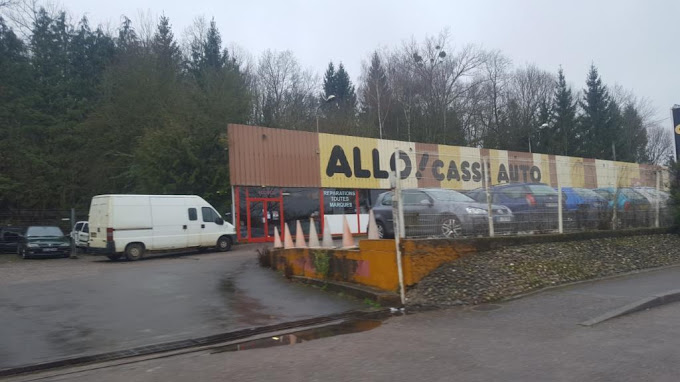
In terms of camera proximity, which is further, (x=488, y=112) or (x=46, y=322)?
(x=488, y=112)

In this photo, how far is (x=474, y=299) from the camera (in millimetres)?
9336

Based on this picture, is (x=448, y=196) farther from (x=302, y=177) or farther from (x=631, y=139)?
(x=631, y=139)

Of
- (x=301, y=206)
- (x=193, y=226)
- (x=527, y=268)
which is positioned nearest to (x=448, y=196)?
(x=527, y=268)

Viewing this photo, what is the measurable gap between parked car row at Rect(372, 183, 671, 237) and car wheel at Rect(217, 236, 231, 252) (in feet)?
28.6

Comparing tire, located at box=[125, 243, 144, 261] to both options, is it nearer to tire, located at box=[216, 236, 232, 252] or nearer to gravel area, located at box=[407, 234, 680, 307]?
tire, located at box=[216, 236, 232, 252]

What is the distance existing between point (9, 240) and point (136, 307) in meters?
22.3

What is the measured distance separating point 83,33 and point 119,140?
13452 millimetres

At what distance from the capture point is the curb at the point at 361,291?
9.39 m

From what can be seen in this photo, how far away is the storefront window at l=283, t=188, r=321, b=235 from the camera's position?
1013 inches

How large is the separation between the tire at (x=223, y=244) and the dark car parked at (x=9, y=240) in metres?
12.9

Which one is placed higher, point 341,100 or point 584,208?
point 341,100

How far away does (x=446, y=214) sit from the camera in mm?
10594

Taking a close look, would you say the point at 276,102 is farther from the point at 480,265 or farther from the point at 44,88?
the point at 480,265

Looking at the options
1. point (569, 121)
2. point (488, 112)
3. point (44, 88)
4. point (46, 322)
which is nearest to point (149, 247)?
point (46, 322)
